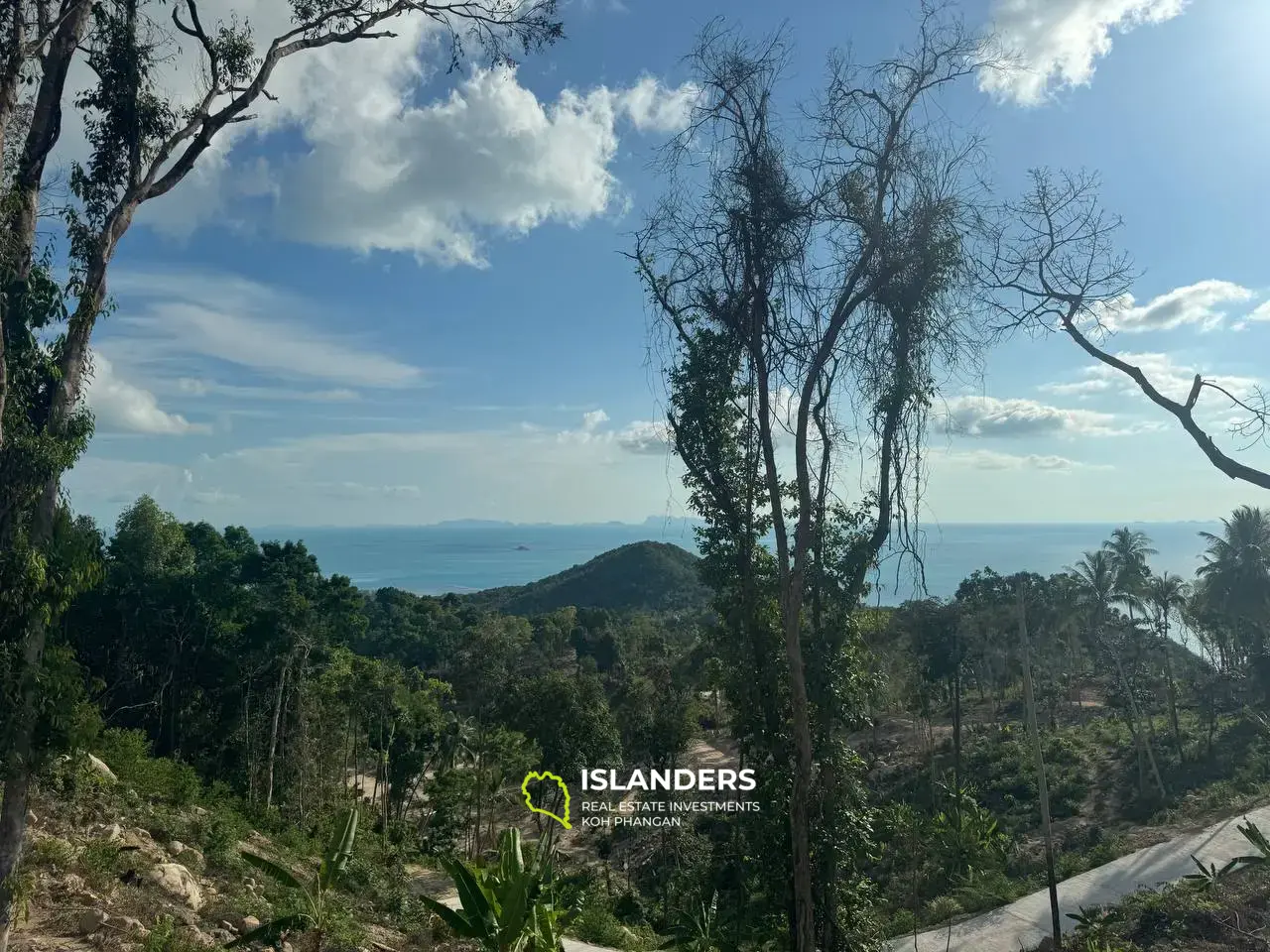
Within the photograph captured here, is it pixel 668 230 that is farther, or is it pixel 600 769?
pixel 600 769

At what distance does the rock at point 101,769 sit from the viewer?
1138 cm

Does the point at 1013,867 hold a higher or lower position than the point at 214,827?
lower

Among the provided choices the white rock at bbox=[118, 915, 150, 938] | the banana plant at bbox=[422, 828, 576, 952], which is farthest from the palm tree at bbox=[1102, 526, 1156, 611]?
the white rock at bbox=[118, 915, 150, 938]

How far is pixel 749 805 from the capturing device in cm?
805

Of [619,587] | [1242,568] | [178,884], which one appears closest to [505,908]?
[178,884]

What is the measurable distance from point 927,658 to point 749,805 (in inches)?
901

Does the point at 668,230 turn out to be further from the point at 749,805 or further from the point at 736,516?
the point at 749,805

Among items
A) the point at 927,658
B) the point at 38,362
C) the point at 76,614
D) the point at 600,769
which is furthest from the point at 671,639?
the point at 38,362

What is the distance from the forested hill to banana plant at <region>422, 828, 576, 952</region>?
7542 centimetres

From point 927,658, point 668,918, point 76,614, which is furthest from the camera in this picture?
point 927,658

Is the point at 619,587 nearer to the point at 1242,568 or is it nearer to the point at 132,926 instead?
Result: the point at 1242,568

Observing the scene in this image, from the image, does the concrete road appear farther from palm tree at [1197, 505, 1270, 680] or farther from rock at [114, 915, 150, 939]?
rock at [114, 915, 150, 939]

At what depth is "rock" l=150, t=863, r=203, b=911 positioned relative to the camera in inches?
322

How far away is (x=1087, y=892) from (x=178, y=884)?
48.1ft
